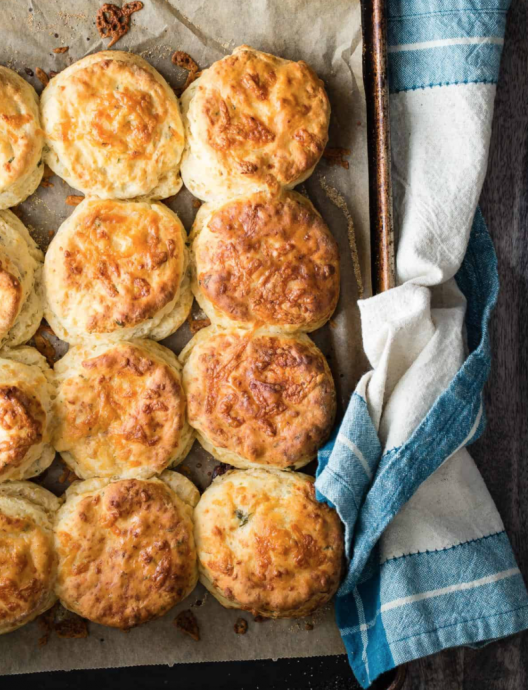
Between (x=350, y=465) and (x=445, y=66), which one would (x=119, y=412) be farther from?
(x=445, y=66)

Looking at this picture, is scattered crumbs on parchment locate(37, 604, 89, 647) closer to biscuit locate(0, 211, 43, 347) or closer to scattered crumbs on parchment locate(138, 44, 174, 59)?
biscuit locate(0, 211, 43, 347)

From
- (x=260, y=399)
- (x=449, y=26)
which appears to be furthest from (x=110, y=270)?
(x=449, y=26)

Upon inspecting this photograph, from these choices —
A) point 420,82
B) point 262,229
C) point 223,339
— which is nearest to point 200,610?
point 223,339

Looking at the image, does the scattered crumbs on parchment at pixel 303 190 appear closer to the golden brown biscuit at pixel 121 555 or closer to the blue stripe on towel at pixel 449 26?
the blue stripe on towel at pixel 449 26

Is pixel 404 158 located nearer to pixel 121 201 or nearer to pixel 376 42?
pixel 376 42

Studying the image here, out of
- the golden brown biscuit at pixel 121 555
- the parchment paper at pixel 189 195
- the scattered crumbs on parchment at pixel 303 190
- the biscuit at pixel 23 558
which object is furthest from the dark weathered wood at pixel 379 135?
the biscuit at pixel 23 558

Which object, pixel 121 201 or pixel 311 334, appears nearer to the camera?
pixel 121 201
